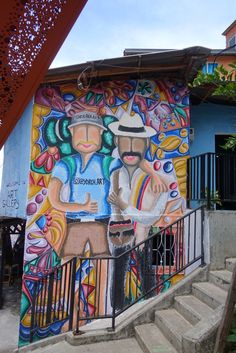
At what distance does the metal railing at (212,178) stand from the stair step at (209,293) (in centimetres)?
149

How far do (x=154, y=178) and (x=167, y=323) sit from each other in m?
4.02

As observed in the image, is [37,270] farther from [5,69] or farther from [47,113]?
[5,69]

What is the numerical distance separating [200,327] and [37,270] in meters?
4.61

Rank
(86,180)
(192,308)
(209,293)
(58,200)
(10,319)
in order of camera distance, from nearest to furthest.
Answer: (192,308)
(209,293)
(58,200)
(86,180)
(10,319)

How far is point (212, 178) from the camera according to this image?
7570 millimetres

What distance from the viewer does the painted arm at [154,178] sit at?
823 cm

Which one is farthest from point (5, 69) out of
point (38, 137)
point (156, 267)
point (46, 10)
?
point (156, 267)

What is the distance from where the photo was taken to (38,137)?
7.87 m

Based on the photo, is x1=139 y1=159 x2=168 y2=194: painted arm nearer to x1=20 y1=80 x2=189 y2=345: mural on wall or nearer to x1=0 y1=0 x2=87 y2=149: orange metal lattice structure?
x1=20 y1=80 x2=189 y2=345: mural on wall

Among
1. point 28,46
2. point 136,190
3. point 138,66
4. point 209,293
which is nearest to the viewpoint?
point 28,46

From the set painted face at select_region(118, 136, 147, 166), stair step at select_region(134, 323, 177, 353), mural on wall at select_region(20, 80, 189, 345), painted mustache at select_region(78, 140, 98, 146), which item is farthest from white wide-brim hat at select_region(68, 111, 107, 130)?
stair step at select_region(134, 323, 177, 353)

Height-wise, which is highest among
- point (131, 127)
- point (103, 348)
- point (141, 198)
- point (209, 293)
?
point (131, 127)

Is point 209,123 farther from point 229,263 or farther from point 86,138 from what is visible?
point 229,263

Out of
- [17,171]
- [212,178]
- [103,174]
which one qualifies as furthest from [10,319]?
[212,178]
